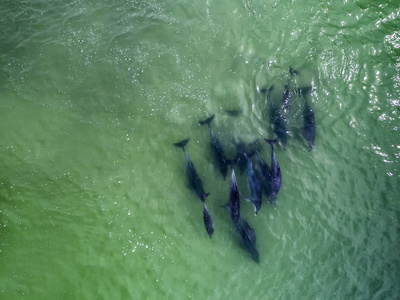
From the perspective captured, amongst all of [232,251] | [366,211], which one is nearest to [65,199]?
[232,251]

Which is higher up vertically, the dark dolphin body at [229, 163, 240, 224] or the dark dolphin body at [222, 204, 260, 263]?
the dark dolphin body at [229, 163, 240, 224]

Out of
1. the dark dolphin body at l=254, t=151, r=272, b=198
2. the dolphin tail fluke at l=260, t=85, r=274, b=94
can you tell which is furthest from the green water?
the dark dolphin body at l=254, t=151, r=272, b=198

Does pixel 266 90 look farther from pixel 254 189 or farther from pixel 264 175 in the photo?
pixel 254 189

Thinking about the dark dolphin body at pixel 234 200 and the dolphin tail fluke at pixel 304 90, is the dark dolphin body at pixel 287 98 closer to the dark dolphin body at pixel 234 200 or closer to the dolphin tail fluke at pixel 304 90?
the dolphin tail fluke at pixel 304 90

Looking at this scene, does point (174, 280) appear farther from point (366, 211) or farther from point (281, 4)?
point (281, 4)

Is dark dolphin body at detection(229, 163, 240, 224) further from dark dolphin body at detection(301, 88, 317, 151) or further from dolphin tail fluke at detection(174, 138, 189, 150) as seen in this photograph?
dark dolphin body at detection(301, 88, 317, 151)

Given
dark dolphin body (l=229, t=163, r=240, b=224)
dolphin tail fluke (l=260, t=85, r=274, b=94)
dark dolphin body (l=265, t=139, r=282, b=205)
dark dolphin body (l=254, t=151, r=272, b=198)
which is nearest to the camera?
dark dolphin body (l=229, t=163, r=240, b=224)

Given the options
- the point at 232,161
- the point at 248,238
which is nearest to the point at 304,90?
the point at 232,161
